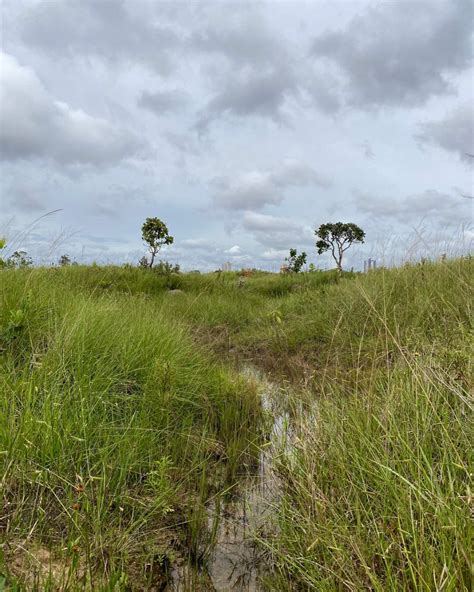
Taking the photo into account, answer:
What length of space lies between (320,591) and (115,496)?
43.1 inches

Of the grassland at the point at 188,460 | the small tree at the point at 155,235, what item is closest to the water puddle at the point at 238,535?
the grassland at the point at 188,460

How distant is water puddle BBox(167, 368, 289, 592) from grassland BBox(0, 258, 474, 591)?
70mm

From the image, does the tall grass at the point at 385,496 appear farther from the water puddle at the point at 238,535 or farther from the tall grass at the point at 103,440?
the tall grass at the point at 103,440

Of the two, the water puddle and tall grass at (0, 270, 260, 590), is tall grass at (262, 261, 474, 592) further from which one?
tall grass at (0, 270, 260, 590)

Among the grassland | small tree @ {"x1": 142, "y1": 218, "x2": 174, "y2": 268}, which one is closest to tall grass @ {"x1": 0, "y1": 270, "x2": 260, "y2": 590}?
the grassland

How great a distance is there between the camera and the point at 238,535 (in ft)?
7.25

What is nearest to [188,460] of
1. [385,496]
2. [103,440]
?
[103,440]

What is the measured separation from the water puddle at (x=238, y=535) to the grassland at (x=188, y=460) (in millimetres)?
70

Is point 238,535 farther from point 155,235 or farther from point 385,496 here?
point 155,235

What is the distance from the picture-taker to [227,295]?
10891mm

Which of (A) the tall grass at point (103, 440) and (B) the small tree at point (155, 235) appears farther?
(B) the small tree at point (155, 235)

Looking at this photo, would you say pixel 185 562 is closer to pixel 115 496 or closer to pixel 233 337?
pixel 115 496

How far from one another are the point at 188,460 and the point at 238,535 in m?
0.64

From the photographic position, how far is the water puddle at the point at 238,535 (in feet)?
6.19
